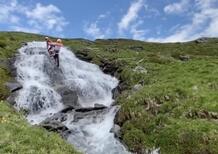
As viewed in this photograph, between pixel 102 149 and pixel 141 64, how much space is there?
26.1 meters

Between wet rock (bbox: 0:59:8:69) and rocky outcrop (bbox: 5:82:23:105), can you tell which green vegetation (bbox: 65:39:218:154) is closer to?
rocky outcrop (bbox: 5:82:23:105)

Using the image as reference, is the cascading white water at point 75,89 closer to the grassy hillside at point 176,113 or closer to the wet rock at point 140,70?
the grassy hillside at point 176,113

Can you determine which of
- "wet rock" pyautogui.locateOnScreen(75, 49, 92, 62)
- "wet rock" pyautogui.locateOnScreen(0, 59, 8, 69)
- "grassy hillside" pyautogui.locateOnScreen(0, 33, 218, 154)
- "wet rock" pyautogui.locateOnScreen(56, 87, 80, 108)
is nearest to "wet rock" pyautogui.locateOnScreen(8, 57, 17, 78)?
"wet rock" pyautogui.locateOnScreen(0, 59, 8, 69)

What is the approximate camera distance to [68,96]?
4872cm

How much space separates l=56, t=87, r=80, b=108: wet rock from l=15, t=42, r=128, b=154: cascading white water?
1.95 ft

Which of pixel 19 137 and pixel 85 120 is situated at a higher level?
pixel 19 137

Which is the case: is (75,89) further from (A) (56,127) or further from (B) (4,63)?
(A) (56,127)

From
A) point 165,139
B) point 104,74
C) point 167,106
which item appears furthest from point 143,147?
point 104,74

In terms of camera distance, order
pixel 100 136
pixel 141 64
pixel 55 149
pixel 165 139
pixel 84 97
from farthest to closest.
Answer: pixel 141 64 < pixel 84 97 < pixel 100 136 < pixel 165 139 < pixel 55 149

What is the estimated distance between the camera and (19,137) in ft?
65.6

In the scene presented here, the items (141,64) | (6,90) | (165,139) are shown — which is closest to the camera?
(165,139)

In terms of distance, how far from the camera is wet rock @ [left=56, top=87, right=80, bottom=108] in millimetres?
47156

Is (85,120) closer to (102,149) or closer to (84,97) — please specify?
(102,149)

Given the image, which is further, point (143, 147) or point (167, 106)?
point (167, 106)
